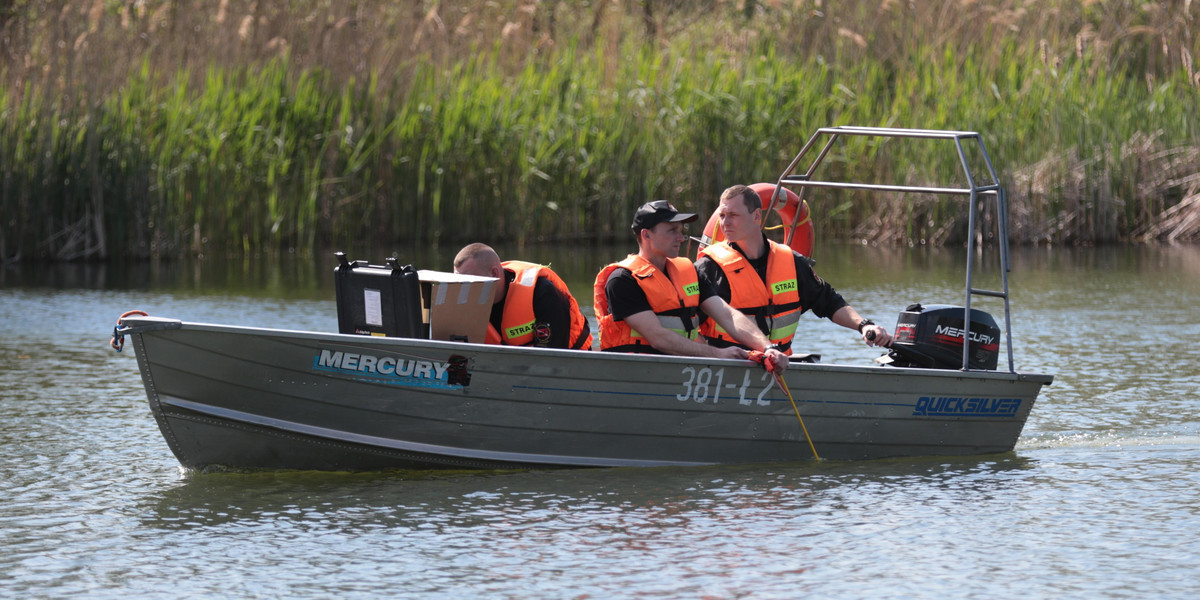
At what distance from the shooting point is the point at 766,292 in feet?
24.7

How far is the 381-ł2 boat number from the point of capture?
695cm

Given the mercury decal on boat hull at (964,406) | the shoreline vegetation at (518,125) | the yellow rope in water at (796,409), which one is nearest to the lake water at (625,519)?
the yellow rope in water at (796,409)

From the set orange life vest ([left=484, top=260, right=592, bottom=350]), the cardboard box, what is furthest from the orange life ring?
the cardboard box

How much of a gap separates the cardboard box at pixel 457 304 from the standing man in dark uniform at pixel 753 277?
111cm

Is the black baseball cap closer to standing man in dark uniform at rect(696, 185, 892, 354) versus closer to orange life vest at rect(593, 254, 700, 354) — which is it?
orange life vest at rect(593, 254, 700, 354)

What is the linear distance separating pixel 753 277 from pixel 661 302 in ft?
1.95

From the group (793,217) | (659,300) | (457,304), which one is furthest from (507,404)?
(793,217)

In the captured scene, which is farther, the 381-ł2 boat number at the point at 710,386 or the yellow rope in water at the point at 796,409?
the yellow rope in water at the point at 796,409

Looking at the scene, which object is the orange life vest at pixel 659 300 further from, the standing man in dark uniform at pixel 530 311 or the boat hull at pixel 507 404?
the boat hull at pixel 507 404

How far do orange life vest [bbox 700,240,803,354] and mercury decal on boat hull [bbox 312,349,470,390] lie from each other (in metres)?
1.37

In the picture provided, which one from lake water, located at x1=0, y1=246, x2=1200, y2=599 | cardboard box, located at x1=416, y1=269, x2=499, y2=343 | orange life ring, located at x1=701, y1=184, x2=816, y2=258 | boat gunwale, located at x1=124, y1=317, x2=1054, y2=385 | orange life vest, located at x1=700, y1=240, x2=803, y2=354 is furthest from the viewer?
orange life ring, located at x1=701, y1=184, x2=816, y2=258

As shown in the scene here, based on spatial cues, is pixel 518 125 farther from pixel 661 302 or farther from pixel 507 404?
pixel 507 404

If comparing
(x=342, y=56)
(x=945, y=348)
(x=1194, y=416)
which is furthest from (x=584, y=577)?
(x=342, y=56)

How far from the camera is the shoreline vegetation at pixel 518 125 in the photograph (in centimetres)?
1619
